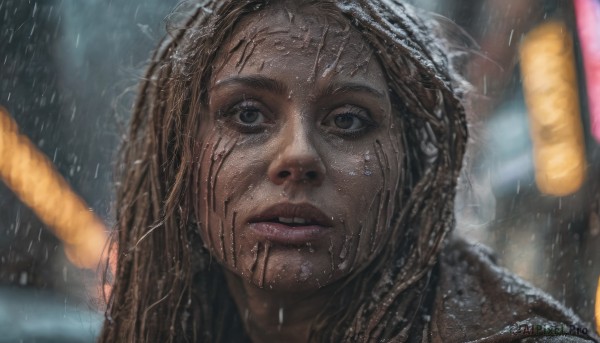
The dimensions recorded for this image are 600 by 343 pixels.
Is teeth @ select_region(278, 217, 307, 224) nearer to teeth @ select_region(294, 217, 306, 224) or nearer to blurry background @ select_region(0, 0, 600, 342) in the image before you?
teeth @ select_region(294, 217, 306, 224)

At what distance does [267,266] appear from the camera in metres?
2.41

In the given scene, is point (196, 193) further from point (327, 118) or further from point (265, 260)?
point (327, 118)

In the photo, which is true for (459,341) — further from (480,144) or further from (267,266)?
(480,144)

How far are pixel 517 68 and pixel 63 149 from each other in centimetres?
541

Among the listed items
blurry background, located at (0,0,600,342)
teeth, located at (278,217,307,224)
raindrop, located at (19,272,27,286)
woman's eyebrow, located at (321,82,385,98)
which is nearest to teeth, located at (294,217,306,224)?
teeth, located at (278,217,307,224)

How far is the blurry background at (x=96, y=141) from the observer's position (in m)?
7.11

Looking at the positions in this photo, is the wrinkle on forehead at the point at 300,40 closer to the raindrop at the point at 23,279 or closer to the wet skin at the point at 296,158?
the wet skin at the point at 296,158

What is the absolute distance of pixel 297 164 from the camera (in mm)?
2344

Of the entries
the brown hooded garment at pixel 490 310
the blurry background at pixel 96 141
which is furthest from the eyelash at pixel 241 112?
the blurry background at pixel 96 141

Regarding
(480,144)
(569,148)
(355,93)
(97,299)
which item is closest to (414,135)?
(355,93)

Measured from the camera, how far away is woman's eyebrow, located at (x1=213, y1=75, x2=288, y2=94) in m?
2.49

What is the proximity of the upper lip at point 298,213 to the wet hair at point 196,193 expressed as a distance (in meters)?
0.31

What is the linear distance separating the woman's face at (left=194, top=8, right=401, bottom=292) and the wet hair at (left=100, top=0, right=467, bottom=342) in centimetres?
8

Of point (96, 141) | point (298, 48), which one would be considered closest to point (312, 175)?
point (298, 48)
